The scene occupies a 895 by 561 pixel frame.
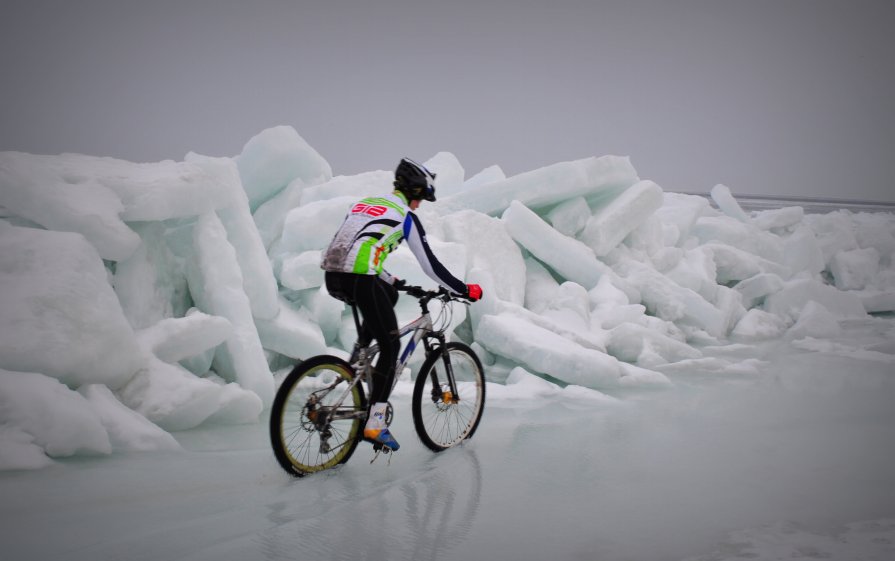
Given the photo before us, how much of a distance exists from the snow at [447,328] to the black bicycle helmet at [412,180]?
1.27 metres

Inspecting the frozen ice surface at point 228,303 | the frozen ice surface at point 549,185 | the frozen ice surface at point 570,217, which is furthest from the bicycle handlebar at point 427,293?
the frozen ice surface at point 570,217

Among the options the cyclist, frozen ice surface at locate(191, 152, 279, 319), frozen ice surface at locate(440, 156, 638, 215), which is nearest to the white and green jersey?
the cyclist

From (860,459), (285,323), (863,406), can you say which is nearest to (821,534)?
(860,459)

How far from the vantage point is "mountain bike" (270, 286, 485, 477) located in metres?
2.63

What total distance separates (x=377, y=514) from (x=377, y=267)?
100 cm

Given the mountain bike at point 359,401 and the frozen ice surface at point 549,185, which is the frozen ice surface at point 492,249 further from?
the mountain bike at point 359,401

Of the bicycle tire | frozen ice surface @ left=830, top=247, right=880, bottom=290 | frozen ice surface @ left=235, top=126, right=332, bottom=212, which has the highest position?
frozen ice surface @ left=235, top=126, right=332, bottom=212

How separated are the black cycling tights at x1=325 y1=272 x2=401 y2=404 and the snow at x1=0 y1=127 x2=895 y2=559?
428 millimetres

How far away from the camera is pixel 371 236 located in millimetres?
2713

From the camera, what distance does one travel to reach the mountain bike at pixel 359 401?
2631 millimetres

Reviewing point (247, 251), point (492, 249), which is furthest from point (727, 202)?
point (247, 251)

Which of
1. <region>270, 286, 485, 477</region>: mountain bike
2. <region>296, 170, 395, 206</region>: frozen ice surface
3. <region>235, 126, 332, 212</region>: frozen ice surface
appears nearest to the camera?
<region>270, 286, 485, 477</region>: mountain bike

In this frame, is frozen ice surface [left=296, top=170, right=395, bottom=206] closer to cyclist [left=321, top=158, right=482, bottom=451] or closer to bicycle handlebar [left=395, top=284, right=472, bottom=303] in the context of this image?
bicycle handlebar [left=395, top=284, right=472, bottom=303]

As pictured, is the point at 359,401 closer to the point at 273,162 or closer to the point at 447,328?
the point at 447,328
